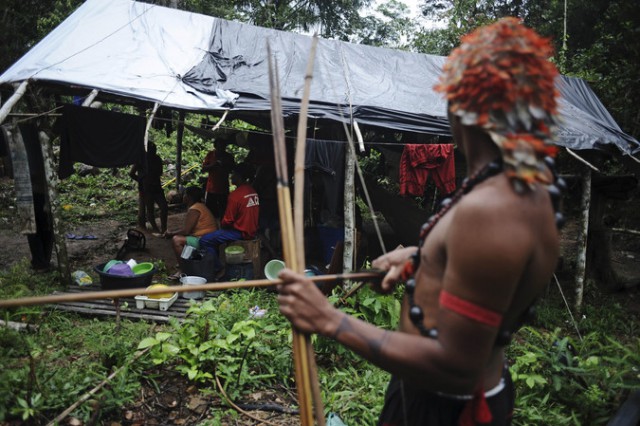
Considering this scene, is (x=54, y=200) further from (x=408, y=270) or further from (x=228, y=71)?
(x=408, y=270)

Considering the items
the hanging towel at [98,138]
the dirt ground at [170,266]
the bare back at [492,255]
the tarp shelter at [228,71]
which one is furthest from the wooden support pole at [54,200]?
the bare back at [492,255]

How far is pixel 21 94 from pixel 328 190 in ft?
12.4

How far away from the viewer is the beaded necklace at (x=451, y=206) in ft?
3.94

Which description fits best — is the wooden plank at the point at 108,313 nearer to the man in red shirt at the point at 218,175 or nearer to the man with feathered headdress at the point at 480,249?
the man in red shirt at the point at 218,175

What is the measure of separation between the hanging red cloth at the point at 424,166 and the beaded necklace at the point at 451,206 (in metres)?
4.45

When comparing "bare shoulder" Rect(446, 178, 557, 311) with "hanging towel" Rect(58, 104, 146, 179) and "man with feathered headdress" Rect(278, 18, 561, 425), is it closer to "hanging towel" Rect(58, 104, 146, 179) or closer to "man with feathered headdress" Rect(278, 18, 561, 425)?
"man with feathered headdress" Rect(278, 18, 561, 425)

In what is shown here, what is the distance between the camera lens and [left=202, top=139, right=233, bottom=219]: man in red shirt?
314 inches

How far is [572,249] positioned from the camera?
382 inches

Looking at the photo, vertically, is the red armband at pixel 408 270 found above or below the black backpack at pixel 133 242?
above

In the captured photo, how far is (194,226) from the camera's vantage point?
6535 millimetres

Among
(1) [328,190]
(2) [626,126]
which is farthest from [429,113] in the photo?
(2) [626,126]

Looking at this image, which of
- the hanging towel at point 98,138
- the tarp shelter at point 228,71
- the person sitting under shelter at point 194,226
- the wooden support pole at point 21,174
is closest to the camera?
the wooden support pole at point 21,174

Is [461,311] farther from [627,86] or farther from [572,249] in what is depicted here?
[572,249]

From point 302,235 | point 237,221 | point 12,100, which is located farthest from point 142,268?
point 302,235
